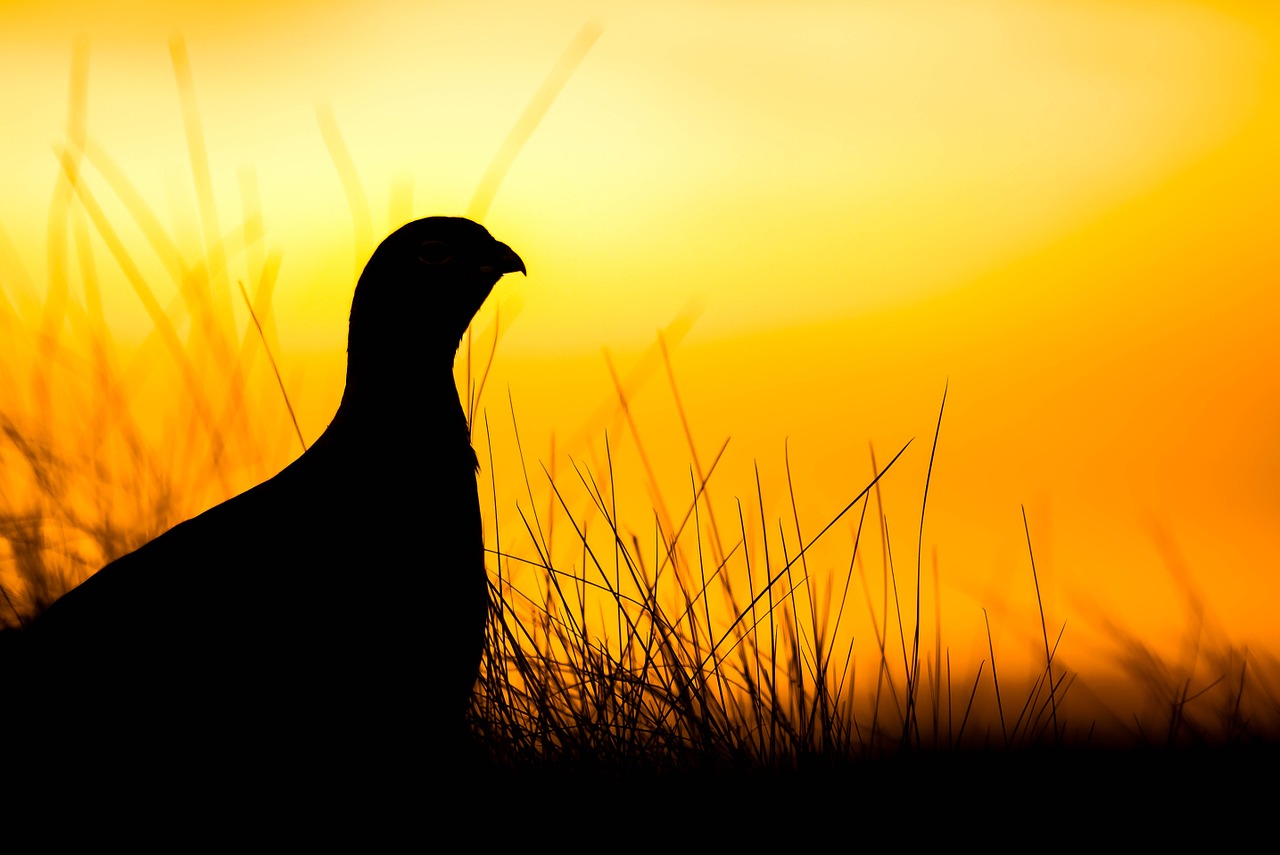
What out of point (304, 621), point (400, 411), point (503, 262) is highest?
point (503, 262)

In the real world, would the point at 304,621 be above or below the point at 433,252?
below

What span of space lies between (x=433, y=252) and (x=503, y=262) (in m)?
0.22

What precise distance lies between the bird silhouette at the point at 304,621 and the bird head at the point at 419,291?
0.09 m

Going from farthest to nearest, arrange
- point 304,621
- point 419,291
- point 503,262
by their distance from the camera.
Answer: point 503,262
point 419,291
point 304,621

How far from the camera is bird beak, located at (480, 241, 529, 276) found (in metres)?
3.31

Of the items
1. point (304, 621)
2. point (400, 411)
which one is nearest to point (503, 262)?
point (400, 411)

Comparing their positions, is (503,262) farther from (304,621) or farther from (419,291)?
(304,621)

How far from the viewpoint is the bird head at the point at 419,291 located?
10.0 ft

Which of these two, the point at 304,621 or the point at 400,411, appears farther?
the point at 400,411

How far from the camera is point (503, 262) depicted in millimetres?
3336

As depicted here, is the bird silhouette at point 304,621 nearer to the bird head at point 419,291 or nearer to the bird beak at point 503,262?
the bird head at point 419,291

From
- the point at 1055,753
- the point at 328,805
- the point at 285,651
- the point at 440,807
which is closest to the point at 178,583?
the point at 285,651

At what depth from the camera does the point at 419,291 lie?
10.3ft

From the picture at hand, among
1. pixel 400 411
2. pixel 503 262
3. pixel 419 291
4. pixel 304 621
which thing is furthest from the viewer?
pixel 503 262
